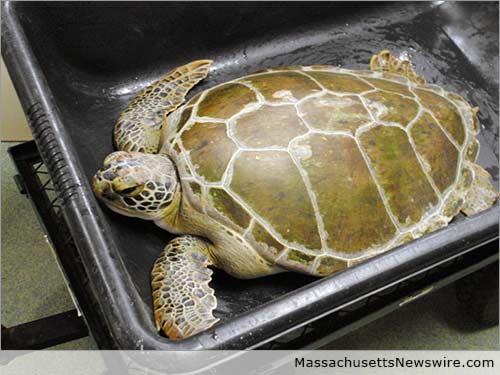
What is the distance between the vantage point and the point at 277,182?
1.08 metres

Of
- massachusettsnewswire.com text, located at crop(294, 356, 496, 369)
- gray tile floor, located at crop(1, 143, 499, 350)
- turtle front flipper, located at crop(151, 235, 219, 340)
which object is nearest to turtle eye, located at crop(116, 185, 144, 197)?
turtle front flipper, located at crop(151, 235, 219, 340)

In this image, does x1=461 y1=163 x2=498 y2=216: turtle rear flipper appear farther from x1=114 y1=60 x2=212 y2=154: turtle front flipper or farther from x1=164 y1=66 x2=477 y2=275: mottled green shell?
x1=114 y1=60 x2=212 y2=154: turtle front flipper

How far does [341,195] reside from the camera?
1100 millimetres

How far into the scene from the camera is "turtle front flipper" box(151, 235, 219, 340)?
1005 mm

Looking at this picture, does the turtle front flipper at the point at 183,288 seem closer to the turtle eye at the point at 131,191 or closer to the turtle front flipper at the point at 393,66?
the turtle eye at the point at 131,191

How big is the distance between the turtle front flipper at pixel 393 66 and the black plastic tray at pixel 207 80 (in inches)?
3.4

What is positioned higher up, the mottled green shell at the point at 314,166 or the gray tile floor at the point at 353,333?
the mottled green shell at the point at 314,166

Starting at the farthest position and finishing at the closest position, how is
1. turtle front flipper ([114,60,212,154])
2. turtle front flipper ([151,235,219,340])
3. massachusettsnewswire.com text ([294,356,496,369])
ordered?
1. massachusettsnewswire.com text ([294,356,496,369])
2. turtle front flipper ([114,60,212,154])
3. turtle front flipper ([151,235,219,340])

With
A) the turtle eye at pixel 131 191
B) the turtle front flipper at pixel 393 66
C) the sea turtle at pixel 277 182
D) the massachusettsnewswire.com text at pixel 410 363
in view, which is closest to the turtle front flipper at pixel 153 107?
the sea turtle at pixel 277 182

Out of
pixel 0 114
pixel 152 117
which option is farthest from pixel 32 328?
pixel 0 114

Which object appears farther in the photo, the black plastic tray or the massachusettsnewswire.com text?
the massachusettsnewswire.com text

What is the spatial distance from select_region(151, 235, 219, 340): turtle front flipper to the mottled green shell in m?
0.09

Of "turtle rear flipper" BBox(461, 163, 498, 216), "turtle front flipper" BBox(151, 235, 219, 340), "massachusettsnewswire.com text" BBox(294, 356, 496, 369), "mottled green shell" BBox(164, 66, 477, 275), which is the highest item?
"mottled green shell" BBox(164, 66, 477, 275)

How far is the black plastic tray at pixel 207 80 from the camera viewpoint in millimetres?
878
